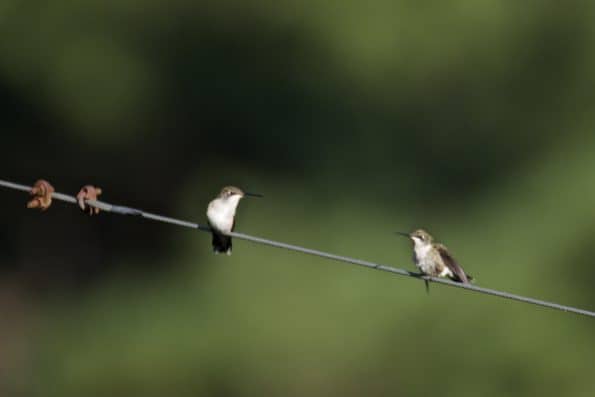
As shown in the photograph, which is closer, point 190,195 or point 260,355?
point 260,355

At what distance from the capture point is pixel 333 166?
1485cm

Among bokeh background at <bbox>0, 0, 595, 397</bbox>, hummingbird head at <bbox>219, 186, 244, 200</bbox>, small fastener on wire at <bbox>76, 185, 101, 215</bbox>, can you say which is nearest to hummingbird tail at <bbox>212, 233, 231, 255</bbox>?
hummingbird head at <bbox>219, 186, 244, 200</bbox>

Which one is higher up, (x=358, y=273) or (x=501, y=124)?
(x=501, y=124)

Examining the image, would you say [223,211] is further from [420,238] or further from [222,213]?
[420,238]

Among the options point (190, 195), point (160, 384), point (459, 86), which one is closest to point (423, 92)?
point (459, 86)

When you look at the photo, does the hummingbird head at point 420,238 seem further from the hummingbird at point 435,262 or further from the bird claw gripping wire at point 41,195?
the bird claw gripping wire at point 41,195

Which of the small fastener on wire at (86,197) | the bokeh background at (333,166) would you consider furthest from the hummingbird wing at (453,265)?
the bokeh background at (333,166)

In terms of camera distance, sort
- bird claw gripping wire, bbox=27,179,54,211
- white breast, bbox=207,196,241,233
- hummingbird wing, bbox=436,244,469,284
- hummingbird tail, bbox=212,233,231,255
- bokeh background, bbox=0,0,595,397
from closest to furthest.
A: bird claw gripping wire, bbox=27,179,54,211
hummingbird wing, bbox=436,244,469,284
white breast, bbox=207,196,241,233
hummingbird tail, bbox=212,233,231,255
bokeh background, bbox=0,0,595,397

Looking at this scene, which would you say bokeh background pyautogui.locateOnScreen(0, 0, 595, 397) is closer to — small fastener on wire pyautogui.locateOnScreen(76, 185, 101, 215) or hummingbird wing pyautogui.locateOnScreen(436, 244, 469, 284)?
hummingbird wing pyautogui.locateOnScreen(436, 244, 469, 284)

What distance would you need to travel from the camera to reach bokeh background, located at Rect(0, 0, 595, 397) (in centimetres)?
1419

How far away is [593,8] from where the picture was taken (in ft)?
47.9

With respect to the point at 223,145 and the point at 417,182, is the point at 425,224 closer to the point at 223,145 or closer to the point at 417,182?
the point at 417,182

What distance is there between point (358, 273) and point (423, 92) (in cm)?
203

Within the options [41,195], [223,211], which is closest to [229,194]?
[223,211]
